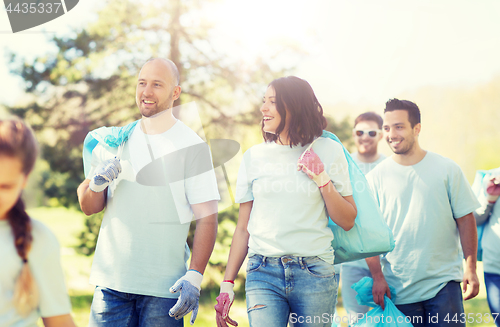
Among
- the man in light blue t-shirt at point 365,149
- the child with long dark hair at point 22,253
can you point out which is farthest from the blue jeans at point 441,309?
the child with long dark hair at point 22,253

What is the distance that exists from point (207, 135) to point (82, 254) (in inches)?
99.5

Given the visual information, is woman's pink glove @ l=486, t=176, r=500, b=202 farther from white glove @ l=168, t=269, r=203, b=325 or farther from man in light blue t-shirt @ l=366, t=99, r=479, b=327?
white glove @ l=168, t=269, r=203, b=325

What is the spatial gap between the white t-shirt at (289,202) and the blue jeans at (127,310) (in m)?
0.57

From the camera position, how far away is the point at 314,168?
2188 mm

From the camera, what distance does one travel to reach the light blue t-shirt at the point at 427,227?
2.87 meters

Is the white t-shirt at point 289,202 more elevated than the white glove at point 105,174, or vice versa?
the white glove at point 105,174

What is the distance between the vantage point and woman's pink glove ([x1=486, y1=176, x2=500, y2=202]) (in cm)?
333

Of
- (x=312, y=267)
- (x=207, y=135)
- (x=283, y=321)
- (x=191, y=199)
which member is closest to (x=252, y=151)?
(x=191, y=199)

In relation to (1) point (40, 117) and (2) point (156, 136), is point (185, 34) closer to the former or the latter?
(1) point (40, 117)

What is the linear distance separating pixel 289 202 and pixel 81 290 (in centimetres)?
607

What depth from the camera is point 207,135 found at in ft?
20.8

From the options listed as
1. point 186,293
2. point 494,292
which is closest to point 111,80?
point 186,293

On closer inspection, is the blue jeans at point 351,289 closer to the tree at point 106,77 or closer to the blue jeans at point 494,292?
the blue jeans at point 494,292

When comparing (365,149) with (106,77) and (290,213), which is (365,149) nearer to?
(290,213)
